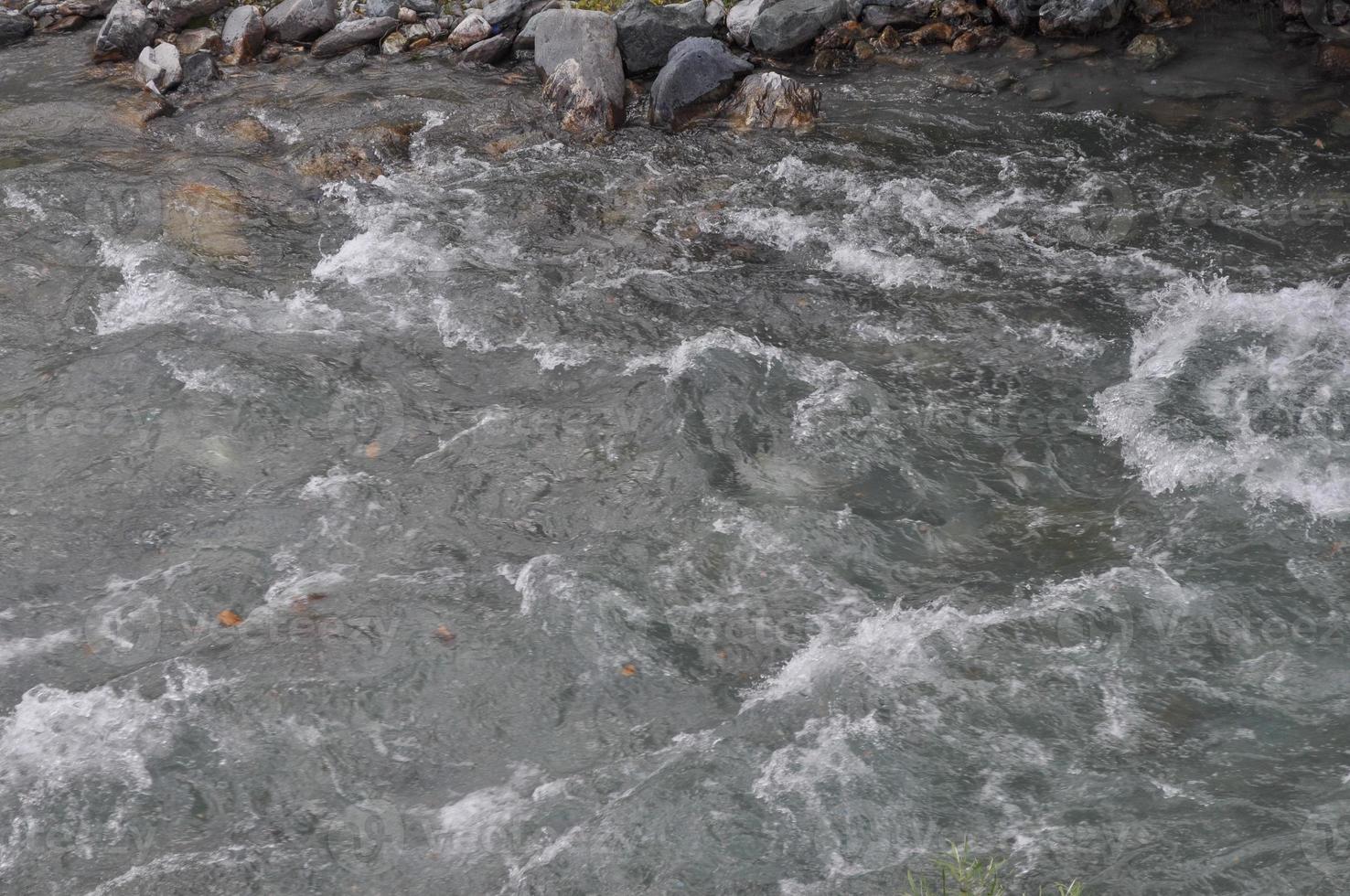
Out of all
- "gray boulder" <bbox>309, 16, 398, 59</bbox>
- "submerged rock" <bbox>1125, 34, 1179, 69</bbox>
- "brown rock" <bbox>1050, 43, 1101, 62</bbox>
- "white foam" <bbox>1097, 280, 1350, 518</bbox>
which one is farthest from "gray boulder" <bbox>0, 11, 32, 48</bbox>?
"white foam" <bbox>1097, 280, 1350, 518</bbox>

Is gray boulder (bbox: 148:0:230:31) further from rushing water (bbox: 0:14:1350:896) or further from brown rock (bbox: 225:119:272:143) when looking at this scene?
rushing water (bbox: 0:14:1350:896)

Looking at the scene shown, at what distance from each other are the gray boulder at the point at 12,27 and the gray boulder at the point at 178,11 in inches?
57.5

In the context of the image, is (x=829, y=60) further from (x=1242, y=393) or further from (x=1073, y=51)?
(x=1242, y=393)

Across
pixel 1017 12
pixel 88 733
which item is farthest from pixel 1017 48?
pixel 88 733

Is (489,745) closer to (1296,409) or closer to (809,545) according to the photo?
(809,545)

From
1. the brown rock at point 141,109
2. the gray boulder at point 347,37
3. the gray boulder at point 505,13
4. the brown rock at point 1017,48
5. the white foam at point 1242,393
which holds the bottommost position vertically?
the white foam at point 1242,393

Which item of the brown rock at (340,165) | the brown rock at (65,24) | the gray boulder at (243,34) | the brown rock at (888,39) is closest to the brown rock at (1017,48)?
the brown rock at (888,39)

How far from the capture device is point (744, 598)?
18.4 feet

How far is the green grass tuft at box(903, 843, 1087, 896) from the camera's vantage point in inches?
159

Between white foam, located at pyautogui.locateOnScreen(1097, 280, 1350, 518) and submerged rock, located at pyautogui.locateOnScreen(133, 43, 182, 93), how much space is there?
9452mm

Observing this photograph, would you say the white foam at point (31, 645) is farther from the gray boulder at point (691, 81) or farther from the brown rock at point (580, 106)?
the gray boulder at point (691, 81)

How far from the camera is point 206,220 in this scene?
9062mm

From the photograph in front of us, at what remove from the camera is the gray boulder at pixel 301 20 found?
40.0 feet

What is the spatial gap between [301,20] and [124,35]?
69.4 inches
